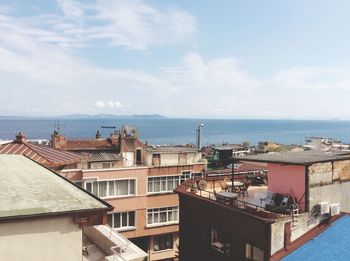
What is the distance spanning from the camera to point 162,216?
36781 millimetres

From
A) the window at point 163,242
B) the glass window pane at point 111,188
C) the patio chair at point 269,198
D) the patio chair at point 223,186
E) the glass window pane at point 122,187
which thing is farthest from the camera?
the window at point 163,242

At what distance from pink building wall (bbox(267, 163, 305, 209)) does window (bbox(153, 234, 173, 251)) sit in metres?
20.2

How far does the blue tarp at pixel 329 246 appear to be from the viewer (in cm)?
1556

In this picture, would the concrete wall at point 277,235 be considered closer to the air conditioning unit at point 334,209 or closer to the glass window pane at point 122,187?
the air conditioning unit at point 334,209

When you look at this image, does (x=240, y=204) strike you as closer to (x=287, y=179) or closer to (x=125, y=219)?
(x=287, y=179)

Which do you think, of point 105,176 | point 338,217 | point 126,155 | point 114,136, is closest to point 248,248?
point 338,217

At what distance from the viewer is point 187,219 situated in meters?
21.7

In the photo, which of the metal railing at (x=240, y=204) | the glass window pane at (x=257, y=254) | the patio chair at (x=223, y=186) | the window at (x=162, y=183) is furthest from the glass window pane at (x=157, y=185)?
the glass window pane at (x=257, y=254)

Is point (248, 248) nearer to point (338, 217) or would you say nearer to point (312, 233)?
point (312, 233)

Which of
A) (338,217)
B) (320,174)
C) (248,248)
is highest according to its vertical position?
(320,174)

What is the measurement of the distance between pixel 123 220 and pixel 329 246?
2252 centimetres

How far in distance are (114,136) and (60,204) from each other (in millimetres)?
35836

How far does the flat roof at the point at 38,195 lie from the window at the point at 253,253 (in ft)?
29.5

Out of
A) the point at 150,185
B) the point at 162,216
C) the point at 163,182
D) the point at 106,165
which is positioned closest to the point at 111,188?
the point at 106,165
